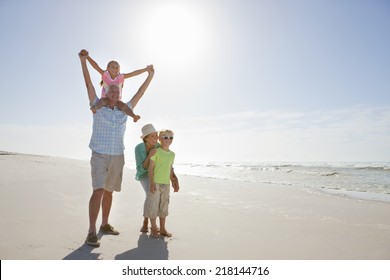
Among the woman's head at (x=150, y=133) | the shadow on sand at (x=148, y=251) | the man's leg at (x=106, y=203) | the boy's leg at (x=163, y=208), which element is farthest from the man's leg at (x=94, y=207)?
the woman's head at (x=150, y=133)

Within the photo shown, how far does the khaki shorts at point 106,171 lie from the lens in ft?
13.5

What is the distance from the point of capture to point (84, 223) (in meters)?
4.89

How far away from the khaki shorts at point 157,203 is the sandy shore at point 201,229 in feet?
1.16

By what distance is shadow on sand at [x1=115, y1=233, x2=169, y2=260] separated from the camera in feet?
11.5

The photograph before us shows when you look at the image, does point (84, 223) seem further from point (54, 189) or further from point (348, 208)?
point (348, 208)

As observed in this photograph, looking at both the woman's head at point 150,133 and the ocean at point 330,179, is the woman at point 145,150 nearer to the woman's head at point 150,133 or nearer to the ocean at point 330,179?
the woman's head at point 150,133

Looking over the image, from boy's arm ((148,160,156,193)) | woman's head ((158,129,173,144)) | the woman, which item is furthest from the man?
woman's head ((158,129,173,144))

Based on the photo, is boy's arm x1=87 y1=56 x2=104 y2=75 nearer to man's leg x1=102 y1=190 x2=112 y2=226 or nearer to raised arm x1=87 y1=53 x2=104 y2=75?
raised arm x1=87 y1=53 x2=104 y2=75

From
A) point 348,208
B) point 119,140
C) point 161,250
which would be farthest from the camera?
point 348,208
